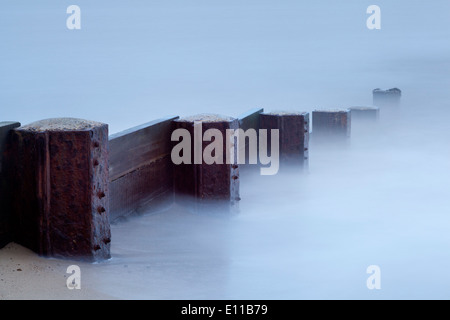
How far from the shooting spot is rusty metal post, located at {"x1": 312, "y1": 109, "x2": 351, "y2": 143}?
918 cm

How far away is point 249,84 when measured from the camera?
1224 inches

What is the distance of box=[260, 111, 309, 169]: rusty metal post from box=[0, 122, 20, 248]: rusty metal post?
3.87m

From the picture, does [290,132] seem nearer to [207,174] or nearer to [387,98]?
[207,174]

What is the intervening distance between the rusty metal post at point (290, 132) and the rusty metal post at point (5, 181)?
12.7 feet

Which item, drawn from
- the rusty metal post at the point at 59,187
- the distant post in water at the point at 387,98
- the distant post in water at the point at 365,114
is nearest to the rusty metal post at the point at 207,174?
the rusty metal post at the point at 59,187

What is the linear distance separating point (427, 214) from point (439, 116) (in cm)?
1015

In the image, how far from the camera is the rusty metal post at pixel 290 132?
7297 millimetres

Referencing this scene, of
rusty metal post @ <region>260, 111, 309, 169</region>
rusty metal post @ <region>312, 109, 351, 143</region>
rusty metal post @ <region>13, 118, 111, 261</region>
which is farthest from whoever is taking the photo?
rusty metal post @ <region>312, 109, 351, 143</region>

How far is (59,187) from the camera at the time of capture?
3.76 metres

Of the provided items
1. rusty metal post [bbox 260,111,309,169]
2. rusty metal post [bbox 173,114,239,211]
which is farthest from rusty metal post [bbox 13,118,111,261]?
rusty metal post [bbox 260,111,309,169]

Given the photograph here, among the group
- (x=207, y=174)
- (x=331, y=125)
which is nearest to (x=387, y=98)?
(x=331, y=125)

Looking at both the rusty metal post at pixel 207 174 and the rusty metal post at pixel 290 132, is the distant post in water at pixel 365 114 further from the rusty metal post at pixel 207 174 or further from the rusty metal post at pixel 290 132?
the rusty metal post at pixel 207 174

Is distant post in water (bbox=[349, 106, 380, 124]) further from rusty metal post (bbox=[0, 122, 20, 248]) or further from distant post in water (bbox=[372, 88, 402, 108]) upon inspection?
rusty metal post (bbox=[0, 122, 20, 248])
